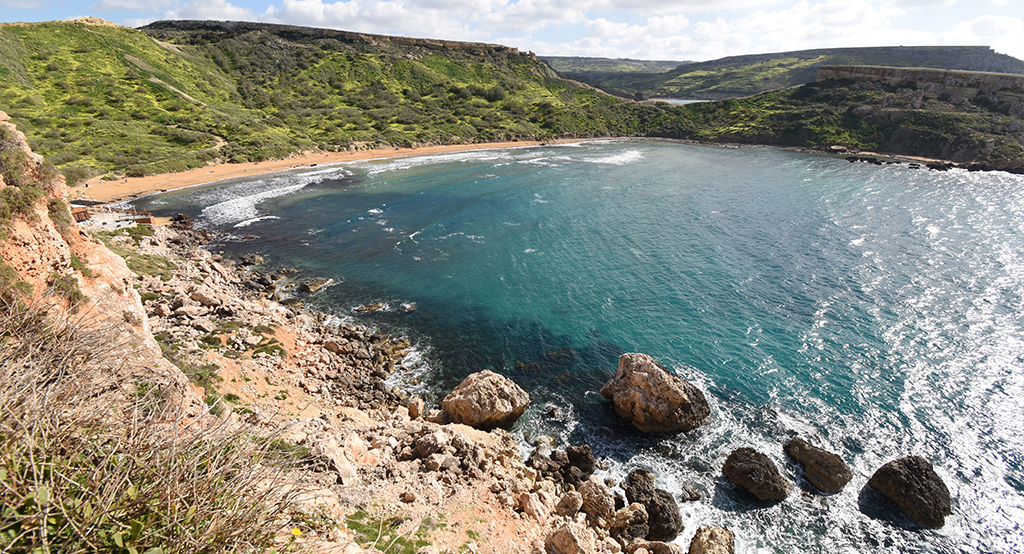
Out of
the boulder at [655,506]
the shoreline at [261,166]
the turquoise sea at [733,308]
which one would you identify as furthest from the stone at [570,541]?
the shoreline at [261,166]

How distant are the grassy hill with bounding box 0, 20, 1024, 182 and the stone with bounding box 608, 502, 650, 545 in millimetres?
65616

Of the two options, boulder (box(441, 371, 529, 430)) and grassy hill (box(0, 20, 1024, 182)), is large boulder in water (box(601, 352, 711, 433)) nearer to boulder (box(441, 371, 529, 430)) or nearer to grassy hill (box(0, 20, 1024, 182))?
boulder (box(441, 371, 529, 430))

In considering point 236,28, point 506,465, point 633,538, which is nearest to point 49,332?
point 506,465

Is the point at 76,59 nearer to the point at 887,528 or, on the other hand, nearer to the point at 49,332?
the point at 49,332

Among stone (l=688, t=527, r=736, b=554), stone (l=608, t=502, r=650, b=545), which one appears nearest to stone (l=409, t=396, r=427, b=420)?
stone (l=608, t=502, r=650, b=545)

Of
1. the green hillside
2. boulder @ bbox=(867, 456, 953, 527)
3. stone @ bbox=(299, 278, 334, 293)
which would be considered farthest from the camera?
the green hillside

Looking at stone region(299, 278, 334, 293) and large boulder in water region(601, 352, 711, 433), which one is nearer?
large boulder in water region(601, 352, 711, 433)

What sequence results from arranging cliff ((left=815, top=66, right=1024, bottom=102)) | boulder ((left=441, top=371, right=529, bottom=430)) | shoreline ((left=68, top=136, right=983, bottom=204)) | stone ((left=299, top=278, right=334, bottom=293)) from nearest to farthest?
1. boulder ((left=441, top=371, right=529, bottom=430))
2. stone ((left=299, top=278, right=334, bottom=293))
3. shoreline ((left=68, top=136, right=983, bottom=204))
4. cliff ((left=815, top=66, right=1024, bottom=102))

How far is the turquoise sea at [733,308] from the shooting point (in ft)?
57.5

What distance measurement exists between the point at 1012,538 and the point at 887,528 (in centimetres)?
393

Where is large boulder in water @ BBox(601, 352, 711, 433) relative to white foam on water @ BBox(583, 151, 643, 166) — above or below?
below

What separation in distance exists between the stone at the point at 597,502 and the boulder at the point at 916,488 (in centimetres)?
1053

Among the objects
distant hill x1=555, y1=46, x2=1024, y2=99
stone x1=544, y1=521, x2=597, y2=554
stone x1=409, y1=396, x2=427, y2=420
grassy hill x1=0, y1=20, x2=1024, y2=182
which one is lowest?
stone x1=409, y1=396, x2=427, y2=420

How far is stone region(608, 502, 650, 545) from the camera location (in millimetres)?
14734
